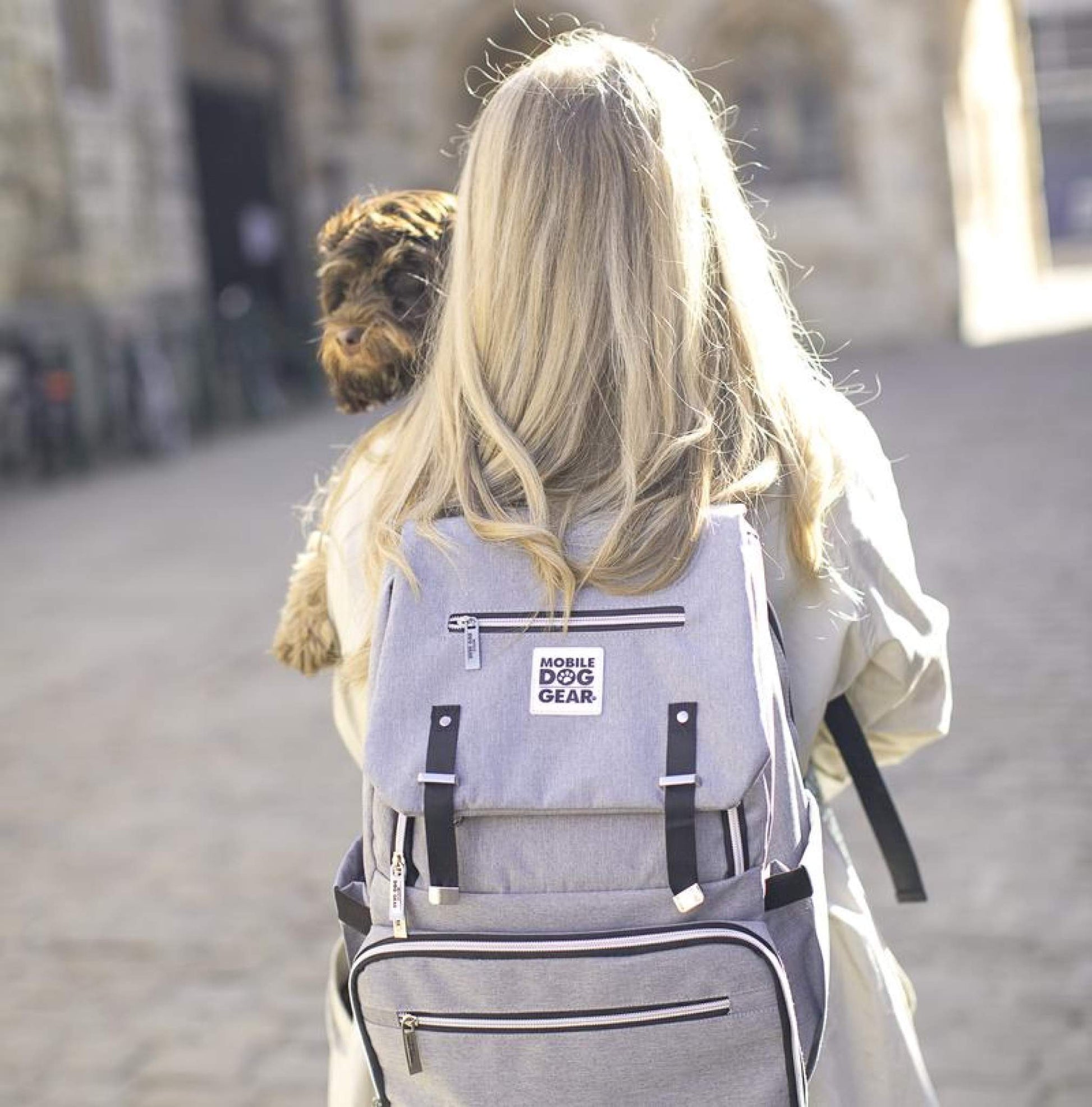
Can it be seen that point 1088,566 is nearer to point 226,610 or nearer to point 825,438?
point 226,610

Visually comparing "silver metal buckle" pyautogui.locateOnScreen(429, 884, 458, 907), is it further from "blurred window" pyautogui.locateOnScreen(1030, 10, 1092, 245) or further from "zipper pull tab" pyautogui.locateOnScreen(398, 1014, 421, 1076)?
"blurred window" pyautogui.locateOnScreen(1030, 10, 1092, 245)

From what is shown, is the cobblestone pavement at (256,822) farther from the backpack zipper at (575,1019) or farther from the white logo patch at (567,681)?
the white logo patch at (567,681)

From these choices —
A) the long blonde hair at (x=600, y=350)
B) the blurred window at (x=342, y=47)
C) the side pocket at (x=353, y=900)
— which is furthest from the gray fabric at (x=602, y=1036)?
the blurred window at (x=342, y=47)

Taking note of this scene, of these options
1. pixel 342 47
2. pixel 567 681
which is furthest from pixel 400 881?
pixel 342 47

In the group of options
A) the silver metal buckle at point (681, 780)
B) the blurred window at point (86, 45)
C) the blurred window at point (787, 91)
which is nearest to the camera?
the silver metal buckle at point (681, 780)

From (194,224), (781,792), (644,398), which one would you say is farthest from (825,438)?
(194,224)

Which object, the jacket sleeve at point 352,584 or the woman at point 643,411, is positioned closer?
the woman at point 643,411

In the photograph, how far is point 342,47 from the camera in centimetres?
2005

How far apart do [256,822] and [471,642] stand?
362 centimetres

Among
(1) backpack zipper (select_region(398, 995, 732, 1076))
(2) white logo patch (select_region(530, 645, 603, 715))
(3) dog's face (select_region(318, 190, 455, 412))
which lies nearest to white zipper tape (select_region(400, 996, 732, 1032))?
(1) backpack zipper (select_region(398, 995, 732, 1076))

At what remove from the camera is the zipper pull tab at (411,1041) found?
4.84 feet

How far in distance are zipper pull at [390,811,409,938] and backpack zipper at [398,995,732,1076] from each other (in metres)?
0.08

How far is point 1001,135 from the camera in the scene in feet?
78.9

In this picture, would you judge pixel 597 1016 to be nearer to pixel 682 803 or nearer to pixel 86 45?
pixel 682 803
